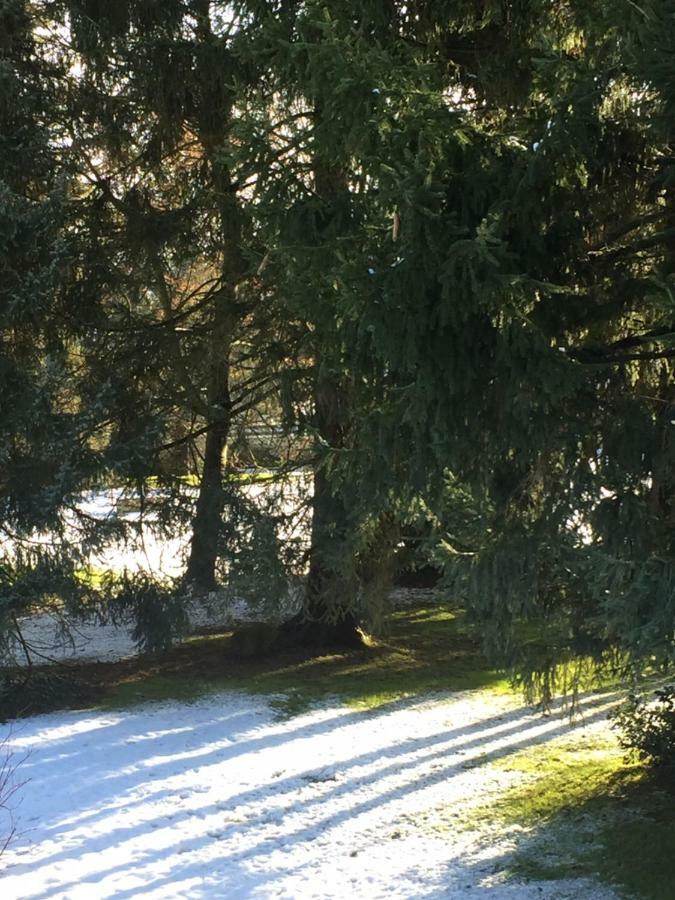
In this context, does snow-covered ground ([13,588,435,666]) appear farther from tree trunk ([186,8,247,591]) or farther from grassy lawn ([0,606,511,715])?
tree trunk ([186,8,247,591])

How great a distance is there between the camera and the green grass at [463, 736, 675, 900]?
544 cm

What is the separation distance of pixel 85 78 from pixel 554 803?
729cm

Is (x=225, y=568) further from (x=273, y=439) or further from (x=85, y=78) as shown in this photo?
(x=85, y=78)

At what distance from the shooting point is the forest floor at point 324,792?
5352mm

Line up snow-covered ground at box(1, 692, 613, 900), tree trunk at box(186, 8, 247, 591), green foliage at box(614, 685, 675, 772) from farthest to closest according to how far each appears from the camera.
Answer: tree trunk at box(186, 8, 247, 591) < green foliage at box(614, 685, 675, 772) < snow-covered ground at box(1, 692, 613, 900)

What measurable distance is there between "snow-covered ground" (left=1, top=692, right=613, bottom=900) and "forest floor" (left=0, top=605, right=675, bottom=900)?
0.05ft

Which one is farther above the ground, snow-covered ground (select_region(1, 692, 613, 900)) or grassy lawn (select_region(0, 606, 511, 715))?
grassy lawn (select_region(0, 606, 511, 715))

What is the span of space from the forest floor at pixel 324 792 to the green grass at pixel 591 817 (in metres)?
0.02

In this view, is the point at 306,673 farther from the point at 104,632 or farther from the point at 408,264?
the point at 408,264

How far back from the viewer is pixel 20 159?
8.02m

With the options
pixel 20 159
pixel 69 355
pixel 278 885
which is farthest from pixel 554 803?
pixel 20 159

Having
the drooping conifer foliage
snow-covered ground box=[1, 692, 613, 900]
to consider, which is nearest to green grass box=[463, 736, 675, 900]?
snow-covered ground box=[1, 692, 613, 900]

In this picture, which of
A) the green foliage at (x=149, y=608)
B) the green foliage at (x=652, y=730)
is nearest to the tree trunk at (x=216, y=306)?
the green foliage at (x=149, y=608)

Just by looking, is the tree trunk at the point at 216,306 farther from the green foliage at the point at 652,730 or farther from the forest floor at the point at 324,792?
the green foliage at the point at 652,730
